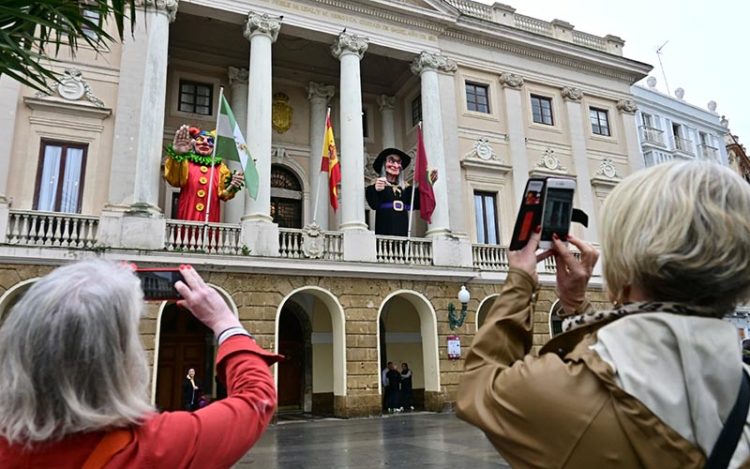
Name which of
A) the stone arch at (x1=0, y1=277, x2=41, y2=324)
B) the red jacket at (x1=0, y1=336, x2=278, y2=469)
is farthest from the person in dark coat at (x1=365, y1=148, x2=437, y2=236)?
the red jacket at (x1=0, y1=336, x2=278, y2=469)

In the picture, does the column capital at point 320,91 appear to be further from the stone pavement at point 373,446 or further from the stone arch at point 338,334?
the stone pavement at point 373,446

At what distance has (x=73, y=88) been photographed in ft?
52.6

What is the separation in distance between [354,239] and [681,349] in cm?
1573

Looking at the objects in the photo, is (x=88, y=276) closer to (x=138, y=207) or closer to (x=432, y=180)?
(x=138, y=207)

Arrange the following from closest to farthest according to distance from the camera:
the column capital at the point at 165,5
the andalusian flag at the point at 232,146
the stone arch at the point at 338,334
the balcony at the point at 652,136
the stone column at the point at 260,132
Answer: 1. the andalusian flag at the point at 232,146
2. the stone column at the point at 260,132
3. the stone arch at the point at 338,334
4. the column capital at the point at 165,5
5. the balcony at the point at 652,136

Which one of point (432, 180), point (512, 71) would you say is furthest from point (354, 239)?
point (512, 71)

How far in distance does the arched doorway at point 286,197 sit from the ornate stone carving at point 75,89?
6567 mm

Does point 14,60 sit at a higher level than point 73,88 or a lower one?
lower

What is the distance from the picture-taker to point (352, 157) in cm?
1789

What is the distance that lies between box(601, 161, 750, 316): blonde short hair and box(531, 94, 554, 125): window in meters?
22.2

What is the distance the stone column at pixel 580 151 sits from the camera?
2169 cm

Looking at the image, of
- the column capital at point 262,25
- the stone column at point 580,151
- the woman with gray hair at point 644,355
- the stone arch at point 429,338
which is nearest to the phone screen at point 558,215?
the woman with gray hair at point 644,355

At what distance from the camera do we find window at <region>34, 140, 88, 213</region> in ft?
49.9

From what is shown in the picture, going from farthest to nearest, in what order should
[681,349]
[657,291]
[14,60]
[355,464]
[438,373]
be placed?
[438,373] → [355,464] → [14,60] → [657,291] → [681,349]
